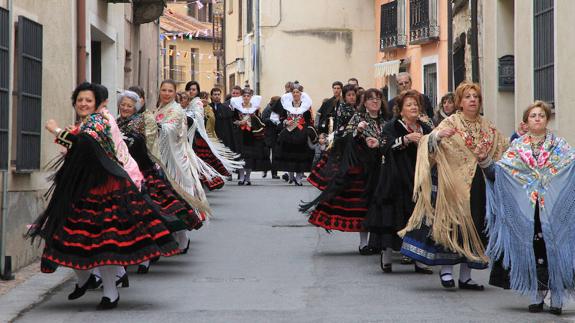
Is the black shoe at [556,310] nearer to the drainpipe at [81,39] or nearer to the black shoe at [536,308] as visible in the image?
the black shoe at [536,308]

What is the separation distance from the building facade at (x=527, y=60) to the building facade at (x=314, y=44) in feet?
63.9

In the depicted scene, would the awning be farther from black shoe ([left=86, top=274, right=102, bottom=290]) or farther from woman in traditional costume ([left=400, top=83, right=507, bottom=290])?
black shoe ([left=86, top=274, right=102, bottom=290])

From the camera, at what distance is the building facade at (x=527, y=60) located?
1421 cm

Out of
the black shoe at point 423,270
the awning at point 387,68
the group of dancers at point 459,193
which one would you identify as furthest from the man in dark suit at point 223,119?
the black shoe at point 423,270

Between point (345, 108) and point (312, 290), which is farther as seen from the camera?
point (345, 108)

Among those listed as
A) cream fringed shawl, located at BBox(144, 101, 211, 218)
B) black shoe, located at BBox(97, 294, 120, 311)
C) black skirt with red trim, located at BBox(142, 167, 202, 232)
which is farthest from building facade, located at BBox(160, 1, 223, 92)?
black shoe, located at BBox(97, 294, 120, 311)

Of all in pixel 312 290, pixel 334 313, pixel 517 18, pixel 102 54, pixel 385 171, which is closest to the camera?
pixel 334 313

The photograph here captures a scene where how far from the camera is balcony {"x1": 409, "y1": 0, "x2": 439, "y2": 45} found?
30016mm

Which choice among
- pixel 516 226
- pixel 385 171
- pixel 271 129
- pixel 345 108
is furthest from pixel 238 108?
pixel 516 226

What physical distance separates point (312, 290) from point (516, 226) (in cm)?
191

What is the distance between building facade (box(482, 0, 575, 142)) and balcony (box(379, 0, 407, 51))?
46.7 ft

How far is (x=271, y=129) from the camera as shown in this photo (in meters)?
25.2

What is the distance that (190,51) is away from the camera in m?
67.7

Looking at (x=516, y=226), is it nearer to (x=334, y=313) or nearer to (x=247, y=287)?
(x=334, y=313)
